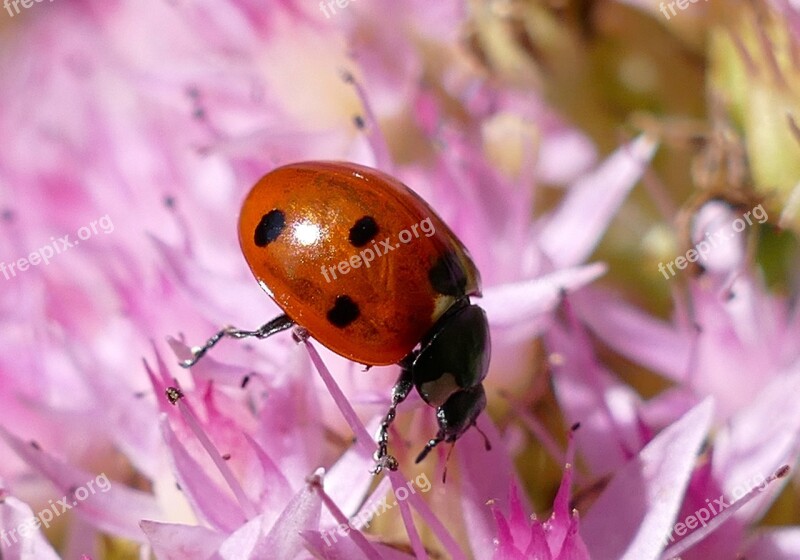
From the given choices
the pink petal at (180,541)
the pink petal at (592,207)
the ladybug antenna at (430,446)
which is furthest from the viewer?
the pink petal at (592,207)

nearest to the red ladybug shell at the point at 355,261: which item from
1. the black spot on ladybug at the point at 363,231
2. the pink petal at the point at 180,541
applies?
the black spot on ladybug at the point at 363,231

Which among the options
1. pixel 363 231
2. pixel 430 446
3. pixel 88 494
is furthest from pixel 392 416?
pixel 88 494

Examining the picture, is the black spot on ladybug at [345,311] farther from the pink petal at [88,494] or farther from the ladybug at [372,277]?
the pink petal at [88,494]

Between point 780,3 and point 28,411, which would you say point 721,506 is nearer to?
point 780,3

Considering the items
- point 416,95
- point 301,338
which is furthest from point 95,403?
point 416,95

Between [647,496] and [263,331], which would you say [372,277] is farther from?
[647,496]

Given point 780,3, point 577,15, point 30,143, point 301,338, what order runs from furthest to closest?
point 30,143
point 577,15
point 780,3
point 301,338
